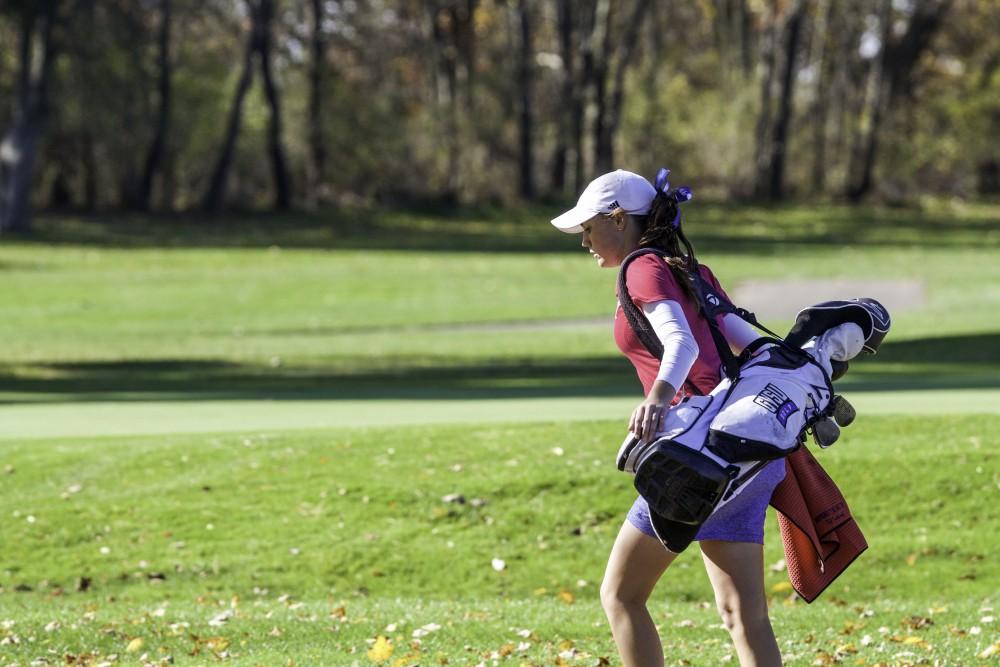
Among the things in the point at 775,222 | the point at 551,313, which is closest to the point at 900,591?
the point at 551,313

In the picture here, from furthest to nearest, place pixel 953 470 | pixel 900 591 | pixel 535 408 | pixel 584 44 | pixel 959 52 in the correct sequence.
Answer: pixel 959 52, pixel 584 44, pixel 535 408, pixel 953 470, pixel 900 591

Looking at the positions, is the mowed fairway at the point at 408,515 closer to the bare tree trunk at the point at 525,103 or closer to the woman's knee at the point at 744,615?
the woman's knee at the point at 744,615

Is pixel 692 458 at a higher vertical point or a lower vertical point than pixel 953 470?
higher

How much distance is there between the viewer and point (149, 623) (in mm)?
9062

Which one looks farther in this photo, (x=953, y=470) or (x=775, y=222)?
(x=775, y=222)

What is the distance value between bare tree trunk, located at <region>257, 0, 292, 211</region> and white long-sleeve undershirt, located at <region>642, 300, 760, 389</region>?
4632cm

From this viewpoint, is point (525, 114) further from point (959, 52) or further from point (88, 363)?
point (88, 363)

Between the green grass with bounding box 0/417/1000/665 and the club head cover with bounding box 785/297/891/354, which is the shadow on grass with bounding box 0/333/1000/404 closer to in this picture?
the green grass with bounding box 0/417/1000/665

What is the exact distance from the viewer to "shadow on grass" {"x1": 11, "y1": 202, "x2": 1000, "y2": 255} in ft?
150

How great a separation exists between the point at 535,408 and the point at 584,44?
4288cm

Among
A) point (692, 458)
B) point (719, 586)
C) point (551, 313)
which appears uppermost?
point (692, 458)

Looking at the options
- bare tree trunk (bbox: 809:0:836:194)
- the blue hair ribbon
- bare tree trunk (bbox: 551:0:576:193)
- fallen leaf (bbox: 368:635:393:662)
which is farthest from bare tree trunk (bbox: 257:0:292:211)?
the blue hair ribbon

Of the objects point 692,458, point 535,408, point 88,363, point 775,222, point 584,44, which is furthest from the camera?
point 584,44

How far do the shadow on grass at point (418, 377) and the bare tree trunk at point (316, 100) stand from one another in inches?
1193
